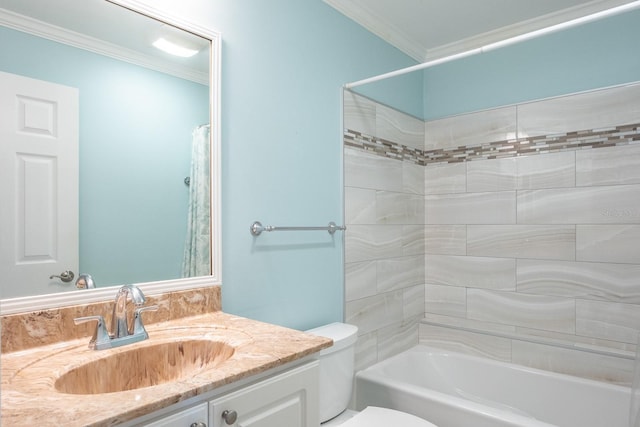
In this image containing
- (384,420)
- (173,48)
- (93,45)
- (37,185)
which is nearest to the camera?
(37,185)

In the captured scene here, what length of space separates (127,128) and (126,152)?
81mm

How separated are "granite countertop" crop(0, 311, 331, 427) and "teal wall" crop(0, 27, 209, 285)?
9.1 inches

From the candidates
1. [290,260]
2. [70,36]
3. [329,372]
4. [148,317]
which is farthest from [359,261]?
[70,36]

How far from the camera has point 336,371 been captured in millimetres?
1880

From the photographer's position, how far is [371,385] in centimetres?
220

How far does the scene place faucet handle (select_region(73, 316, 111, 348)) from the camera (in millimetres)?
1198

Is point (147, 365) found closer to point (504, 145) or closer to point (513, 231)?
point (513, 231)

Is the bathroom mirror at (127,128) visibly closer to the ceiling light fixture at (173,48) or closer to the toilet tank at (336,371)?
the ceiling light fixture at (173,48)

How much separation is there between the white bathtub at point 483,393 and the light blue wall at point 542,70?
163cm

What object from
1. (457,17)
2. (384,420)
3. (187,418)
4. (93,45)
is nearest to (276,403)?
(187,418)

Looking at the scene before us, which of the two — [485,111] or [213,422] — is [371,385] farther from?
[485,111]

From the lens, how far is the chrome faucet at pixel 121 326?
1204 mm

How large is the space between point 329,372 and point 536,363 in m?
1.39

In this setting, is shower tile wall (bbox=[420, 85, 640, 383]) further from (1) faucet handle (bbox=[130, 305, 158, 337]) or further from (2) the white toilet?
(1) faucet handle (bbox=[130, 305, 158, 337])
